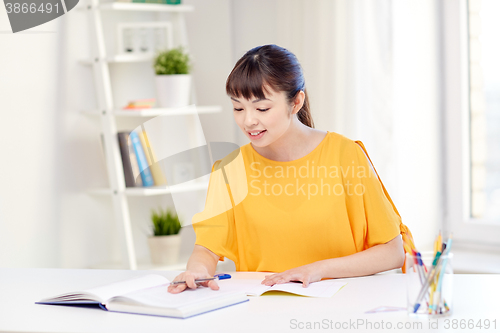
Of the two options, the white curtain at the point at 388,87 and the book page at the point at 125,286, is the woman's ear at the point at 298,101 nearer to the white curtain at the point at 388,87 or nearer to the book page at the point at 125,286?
the book page at the point at 125,286

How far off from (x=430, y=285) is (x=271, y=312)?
1.02 feet

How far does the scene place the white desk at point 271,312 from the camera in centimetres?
105

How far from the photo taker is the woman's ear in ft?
5.18

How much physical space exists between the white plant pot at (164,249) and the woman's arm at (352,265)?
56.9 inches

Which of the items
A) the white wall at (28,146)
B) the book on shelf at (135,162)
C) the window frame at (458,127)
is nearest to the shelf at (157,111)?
the book on shelf at (135,162)

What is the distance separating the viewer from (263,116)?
1476mm

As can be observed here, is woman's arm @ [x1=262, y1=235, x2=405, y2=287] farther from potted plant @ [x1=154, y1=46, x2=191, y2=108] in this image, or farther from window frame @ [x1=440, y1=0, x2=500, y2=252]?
potted plant @ [x1=154, y1=46, x2=191, y2=108]

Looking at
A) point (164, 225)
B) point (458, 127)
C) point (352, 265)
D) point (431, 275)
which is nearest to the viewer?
point (431, 275)

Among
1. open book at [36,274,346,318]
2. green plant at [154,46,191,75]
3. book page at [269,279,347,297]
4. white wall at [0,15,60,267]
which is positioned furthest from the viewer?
green plant at [154,46,191,75]

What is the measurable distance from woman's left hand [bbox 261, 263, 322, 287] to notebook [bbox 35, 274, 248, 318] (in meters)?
0.10

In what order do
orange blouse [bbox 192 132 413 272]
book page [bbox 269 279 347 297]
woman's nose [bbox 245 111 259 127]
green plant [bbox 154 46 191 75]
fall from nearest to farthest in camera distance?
1. book page [bbox 269 279 347 297]
2. woman's nose [bbox 245 111 259 127]
3. orange blouse [bbox 192 132 413 272]
4. green plant [bbox 154 46 191 75]

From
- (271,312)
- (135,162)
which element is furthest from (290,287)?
(135,162)

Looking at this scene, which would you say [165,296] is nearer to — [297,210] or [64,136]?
[297,210]

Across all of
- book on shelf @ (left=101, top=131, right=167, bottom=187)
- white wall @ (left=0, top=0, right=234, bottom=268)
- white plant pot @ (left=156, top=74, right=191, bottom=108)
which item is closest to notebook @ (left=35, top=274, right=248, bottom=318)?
white wall @ (left=0, top=0, right=234, bottom=268)
